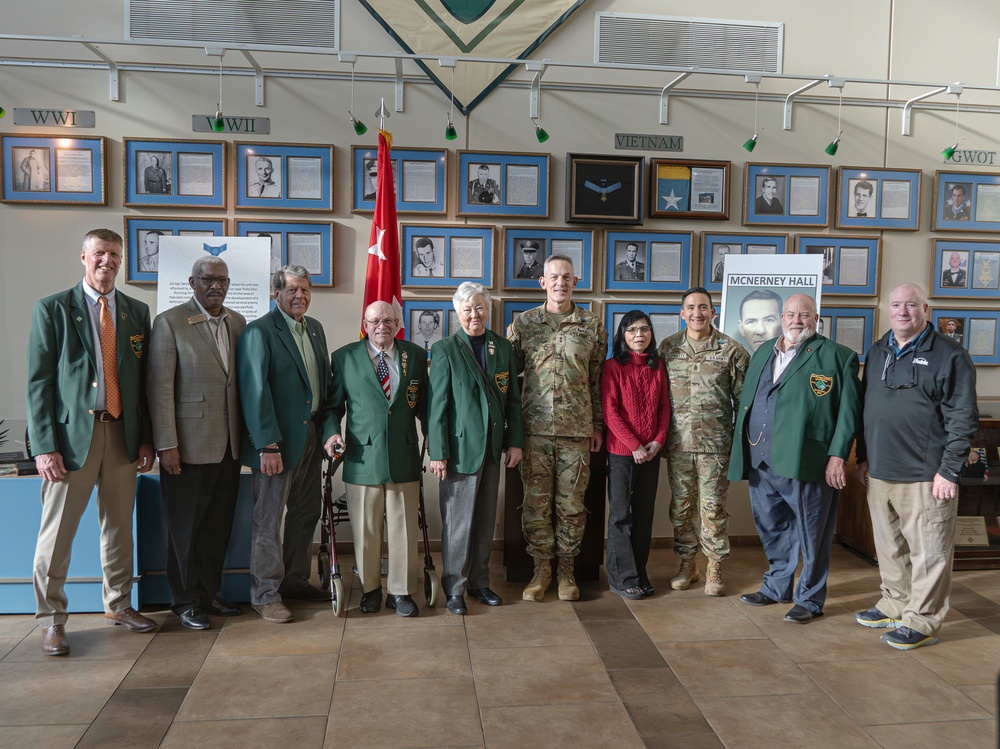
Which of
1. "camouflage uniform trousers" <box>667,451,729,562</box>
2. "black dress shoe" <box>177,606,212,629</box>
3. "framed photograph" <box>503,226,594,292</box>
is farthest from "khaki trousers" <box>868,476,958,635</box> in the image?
"black dress shoe" <box>177,606,212,629</box>

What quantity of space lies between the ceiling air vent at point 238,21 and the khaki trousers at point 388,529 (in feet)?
8.80

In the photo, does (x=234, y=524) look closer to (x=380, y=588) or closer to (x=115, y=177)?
(x=380, y=588)

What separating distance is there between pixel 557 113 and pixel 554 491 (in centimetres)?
241

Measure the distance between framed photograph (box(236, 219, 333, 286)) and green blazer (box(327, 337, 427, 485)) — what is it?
1156 millimetres

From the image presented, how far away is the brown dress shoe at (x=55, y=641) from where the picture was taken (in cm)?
321

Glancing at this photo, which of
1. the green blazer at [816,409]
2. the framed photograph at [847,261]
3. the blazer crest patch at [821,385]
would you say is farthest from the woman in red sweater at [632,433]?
the framed photograph at [847,261]

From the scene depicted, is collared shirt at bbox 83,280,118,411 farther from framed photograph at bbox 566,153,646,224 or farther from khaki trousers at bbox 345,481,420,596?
framed photograph at bbox 566,153,646,224

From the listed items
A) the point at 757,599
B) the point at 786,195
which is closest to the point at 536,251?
the point at 786,195

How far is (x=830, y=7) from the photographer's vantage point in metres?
4.91

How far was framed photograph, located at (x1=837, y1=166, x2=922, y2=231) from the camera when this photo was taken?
5016 mm

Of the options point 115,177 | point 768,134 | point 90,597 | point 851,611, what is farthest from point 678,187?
point 90,597

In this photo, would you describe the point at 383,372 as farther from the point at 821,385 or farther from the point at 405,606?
the point at 821,385

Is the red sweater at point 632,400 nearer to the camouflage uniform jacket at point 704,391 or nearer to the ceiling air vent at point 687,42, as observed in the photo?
the camouflage uniform jacket at point 704,391

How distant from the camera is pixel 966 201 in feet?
16.8
